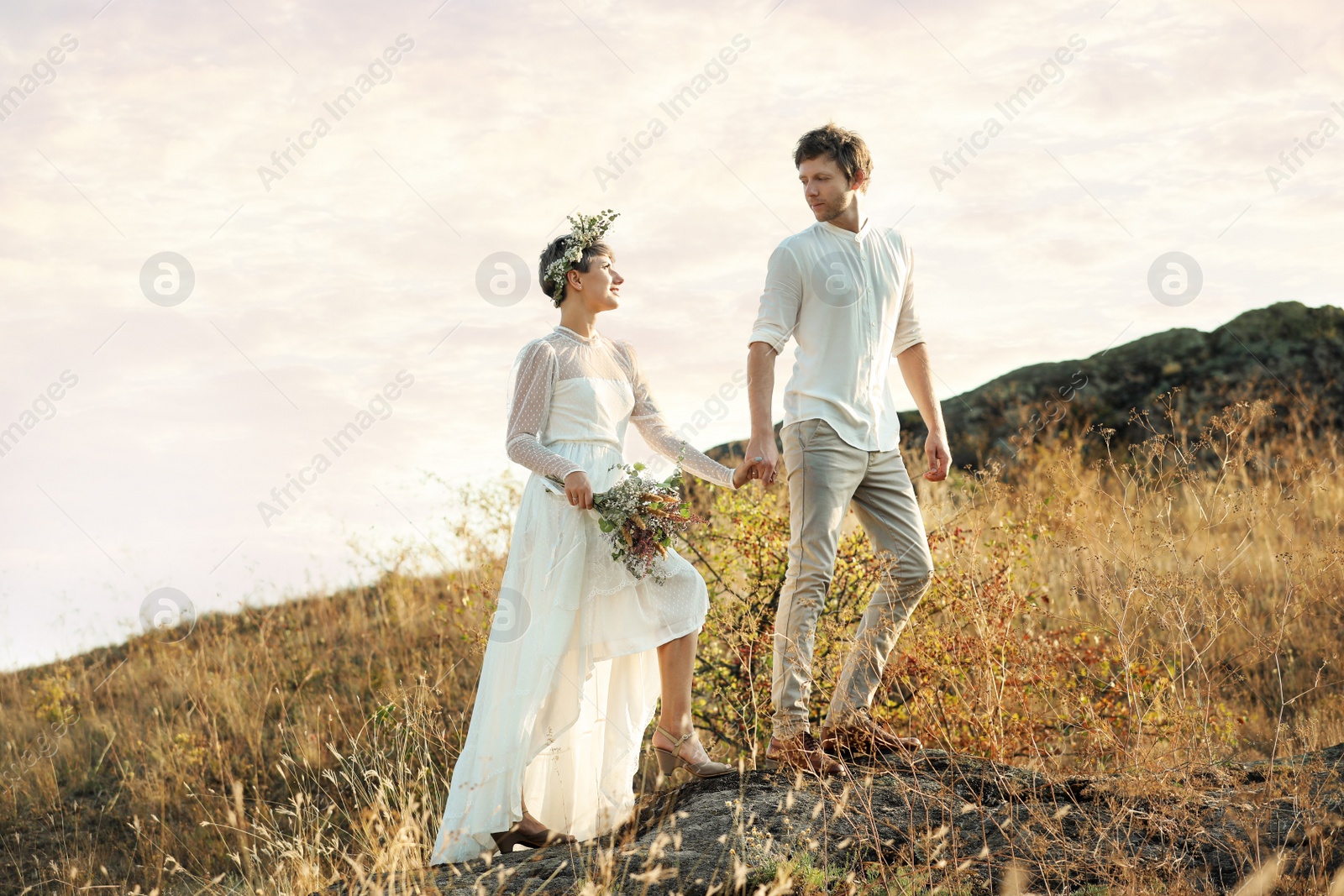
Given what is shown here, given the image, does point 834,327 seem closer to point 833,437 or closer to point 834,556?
point 833,437

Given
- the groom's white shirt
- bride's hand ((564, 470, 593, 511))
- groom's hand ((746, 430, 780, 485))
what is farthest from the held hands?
bride's hand ((564, 470, 593, 511))

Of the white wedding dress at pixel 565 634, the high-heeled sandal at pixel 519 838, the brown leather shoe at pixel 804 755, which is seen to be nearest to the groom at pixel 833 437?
the brown leather shoe at pixel 804 755

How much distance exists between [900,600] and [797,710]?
0.62 meters

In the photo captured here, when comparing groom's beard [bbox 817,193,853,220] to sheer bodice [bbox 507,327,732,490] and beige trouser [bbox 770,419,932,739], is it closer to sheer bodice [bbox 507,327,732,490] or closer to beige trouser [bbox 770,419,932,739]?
beige trouser [bbox 770,419,932,739]

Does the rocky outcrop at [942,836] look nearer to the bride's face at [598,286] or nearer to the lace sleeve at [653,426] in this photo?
the lace sleeve at [653,426]

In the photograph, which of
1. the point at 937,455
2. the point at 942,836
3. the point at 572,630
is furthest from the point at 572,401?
the point at 942,836

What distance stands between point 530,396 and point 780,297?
1.01 metres

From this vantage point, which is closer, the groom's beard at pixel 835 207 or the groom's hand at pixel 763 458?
the groom's hand at pixel 763 458

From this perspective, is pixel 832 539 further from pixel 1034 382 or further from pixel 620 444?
pixel 1034 382

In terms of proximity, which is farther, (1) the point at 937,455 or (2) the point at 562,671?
(1) the point at 937,455

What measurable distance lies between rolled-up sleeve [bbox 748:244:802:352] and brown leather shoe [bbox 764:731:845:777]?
1435 millimetres

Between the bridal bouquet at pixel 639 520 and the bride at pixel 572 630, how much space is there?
0.09 metres

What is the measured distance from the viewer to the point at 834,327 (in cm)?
415

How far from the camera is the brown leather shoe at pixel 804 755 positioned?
3934 millimetres
